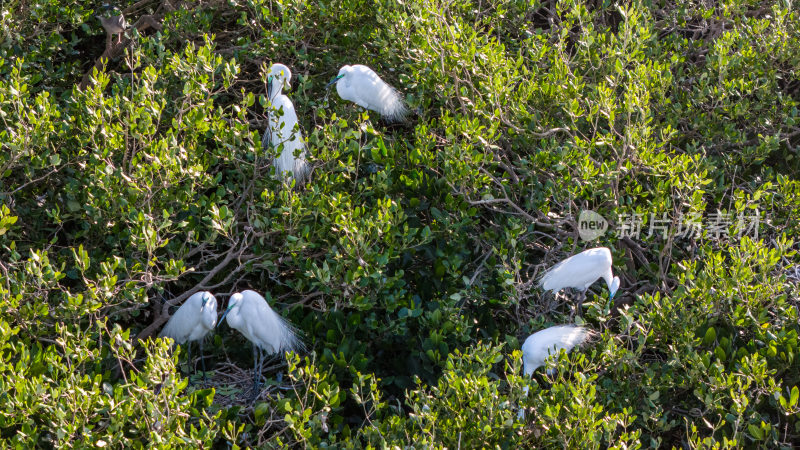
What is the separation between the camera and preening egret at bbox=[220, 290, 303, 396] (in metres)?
3.79

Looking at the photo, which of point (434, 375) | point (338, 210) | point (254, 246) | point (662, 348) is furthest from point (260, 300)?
point (662, 348)

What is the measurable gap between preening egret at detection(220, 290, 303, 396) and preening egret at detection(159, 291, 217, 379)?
9 centimetres

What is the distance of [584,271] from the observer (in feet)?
12.6

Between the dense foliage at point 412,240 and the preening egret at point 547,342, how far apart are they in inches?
4.1

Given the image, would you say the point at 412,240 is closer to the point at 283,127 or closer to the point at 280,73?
the point at 283,127

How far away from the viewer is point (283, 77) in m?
4.53

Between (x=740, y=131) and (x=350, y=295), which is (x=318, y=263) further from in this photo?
(x=740, y=131)

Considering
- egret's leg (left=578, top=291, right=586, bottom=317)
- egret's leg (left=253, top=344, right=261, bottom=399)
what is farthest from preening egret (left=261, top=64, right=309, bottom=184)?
egret's leg (left=578, top=291, right=586, bottom=317)

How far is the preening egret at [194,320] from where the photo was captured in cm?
372

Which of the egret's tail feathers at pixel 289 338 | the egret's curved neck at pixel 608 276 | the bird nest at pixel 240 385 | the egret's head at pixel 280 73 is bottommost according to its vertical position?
the bird nest at pixel 240 385

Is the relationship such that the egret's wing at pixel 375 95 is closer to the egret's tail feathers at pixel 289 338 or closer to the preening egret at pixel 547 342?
the egret's tail feathers at pixel 289 338

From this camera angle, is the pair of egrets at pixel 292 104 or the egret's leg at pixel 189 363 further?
the pair of egrets at pixel 292 104

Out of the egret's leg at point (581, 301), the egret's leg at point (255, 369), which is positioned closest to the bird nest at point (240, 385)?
the egret's leg at point (255, 369)

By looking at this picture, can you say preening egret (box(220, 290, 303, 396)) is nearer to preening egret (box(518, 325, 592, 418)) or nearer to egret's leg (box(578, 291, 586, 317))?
preening egret (box(518, 325, 592, 418))
